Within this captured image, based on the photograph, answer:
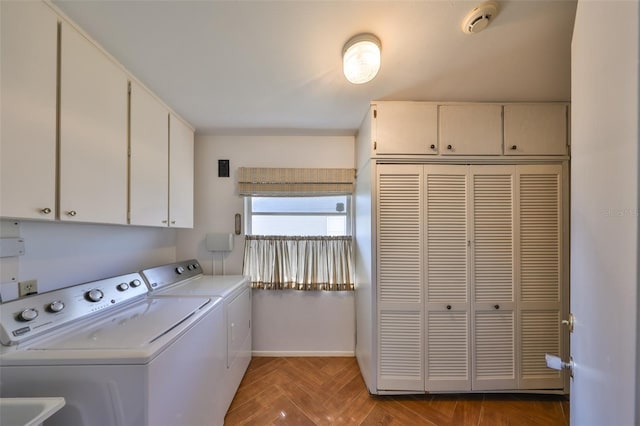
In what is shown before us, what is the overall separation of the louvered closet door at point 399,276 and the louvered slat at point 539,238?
802 millimetres

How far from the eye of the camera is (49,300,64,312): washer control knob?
103cm

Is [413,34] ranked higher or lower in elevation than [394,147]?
higher

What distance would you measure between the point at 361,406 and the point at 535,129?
8.20 feet

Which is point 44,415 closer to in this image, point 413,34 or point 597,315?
point 597,315

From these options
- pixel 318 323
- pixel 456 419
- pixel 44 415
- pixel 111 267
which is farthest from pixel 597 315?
pixel 111 267

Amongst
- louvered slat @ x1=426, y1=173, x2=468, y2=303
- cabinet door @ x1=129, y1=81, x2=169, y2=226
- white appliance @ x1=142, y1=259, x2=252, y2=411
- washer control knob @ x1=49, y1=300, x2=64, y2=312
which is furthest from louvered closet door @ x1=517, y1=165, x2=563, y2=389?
washer control knob @ x1=49, y1=300, x2=64, y2=312

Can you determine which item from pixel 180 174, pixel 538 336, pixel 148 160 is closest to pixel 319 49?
pixel 148 160

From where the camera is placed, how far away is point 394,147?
5.66ft

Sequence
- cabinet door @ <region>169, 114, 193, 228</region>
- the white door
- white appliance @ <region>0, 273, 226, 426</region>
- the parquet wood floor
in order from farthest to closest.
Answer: cabinet door @ <region>169, 114, 193, 228</region>, the parquet wood floor, white appliance @ <region>0, 273, 226, 426</region>, the white door

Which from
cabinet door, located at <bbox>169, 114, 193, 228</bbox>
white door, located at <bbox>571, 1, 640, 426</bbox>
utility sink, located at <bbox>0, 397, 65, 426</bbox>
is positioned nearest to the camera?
white door, located at <bbox>571, 1, 640, 426</bbox>

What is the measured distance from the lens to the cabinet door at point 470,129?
1715mm

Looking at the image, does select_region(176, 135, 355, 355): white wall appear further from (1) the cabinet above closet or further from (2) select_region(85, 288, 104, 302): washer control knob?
(2) select_region(85, 288, 104, 302): washer control knob

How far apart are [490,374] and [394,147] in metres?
1.90

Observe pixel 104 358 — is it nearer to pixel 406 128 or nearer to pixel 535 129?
pixel 406 128
